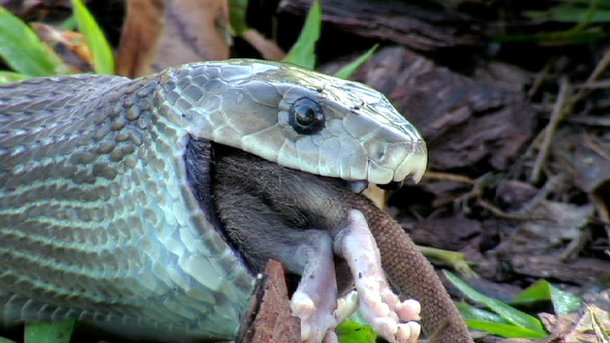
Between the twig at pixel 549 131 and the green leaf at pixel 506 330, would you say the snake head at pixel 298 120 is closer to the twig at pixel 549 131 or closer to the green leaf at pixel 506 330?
the green leaf at pixel 506 330

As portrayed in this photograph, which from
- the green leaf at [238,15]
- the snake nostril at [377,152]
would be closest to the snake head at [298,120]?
the snake nostril at [377,152]

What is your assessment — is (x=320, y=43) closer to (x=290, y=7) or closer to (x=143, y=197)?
(x=290, y=7)

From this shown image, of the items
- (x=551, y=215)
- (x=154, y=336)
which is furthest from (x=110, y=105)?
(x=551, y=215)

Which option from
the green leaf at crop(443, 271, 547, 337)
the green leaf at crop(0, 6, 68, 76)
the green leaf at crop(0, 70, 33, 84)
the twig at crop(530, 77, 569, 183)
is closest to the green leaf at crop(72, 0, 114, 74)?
the green leaf at crop(0, 6, 68, 76)

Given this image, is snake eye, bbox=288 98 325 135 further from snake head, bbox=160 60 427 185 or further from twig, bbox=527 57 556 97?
twig, bbox=527 57 556 97

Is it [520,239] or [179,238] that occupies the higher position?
[179,238]
